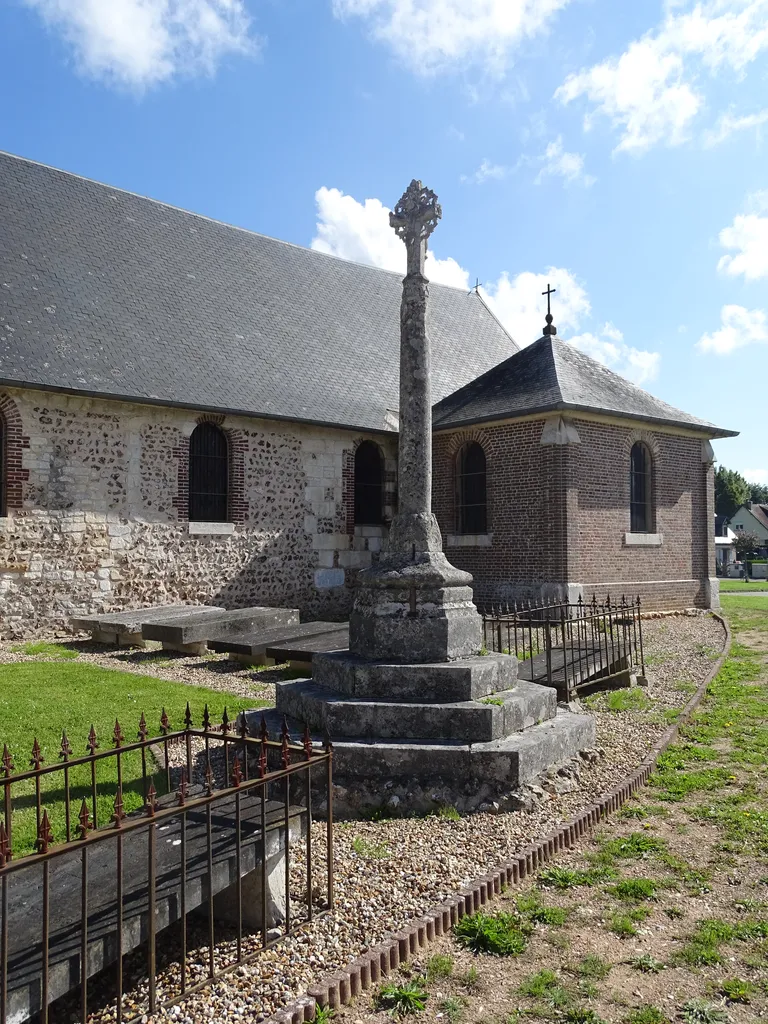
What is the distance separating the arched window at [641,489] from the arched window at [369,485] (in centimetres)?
504

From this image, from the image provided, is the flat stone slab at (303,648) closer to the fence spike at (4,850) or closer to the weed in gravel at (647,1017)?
the weed in gravel at (647,1017)

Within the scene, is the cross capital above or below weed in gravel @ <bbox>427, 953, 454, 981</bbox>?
above

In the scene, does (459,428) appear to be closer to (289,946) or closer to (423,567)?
(423,567)

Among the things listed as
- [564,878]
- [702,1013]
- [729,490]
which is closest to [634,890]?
[564,878]

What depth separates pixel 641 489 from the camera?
15.6 meters

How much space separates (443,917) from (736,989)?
47.4 inches

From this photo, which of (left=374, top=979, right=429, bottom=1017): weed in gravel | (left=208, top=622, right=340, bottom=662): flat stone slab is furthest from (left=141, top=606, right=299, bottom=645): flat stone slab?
(left=374, top=979, right=429, bottom=1017): weed in gravel

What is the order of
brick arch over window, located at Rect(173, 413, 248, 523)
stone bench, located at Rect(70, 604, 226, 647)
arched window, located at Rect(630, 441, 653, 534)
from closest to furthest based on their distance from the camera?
stone bench, located at Rect(70, 604, 226, 647), brick arch over window, located at Rect(173, 413, 248, 523), arched window, located at Rect(630, 441, 653, 534)

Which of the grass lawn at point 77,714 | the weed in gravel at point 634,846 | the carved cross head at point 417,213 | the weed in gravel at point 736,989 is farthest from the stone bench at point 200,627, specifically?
the weed in gravel at point 736,989

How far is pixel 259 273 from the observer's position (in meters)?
17.3

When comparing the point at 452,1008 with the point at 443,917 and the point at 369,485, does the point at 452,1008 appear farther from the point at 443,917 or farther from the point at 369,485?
the point at 369,485

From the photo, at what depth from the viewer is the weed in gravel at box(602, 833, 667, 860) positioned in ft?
14.3

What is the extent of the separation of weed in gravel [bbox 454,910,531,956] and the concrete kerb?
0.08 meters

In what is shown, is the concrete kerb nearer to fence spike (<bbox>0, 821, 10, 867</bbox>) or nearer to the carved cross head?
fence spike (<bbox>0, 821, 10, 867</bbox>)
